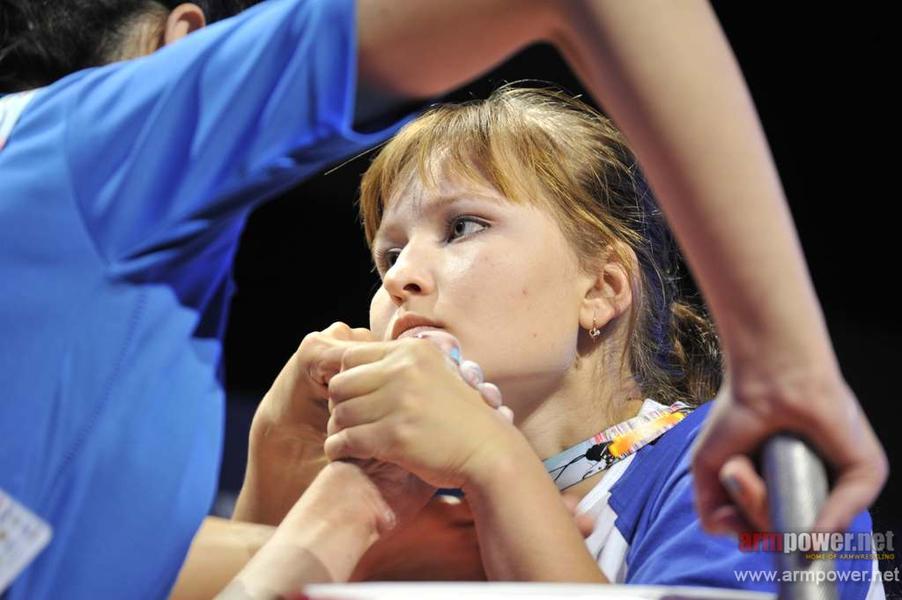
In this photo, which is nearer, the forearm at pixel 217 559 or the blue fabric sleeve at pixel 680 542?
the blue fabric sleeve at pixel 680 542

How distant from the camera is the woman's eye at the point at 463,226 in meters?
1.10

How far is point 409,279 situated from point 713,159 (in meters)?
0.61

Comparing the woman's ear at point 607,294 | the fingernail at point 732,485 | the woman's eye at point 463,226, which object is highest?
the fingernail at point 732,485

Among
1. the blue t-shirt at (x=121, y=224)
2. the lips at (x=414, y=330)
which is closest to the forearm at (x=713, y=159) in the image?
the blue t-shirt at (x=121, y=224)

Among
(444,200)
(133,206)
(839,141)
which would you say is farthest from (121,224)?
(839,141)

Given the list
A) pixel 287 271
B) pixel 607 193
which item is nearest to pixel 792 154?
pixel 607 193

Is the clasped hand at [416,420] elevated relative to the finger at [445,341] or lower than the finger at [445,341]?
elevated

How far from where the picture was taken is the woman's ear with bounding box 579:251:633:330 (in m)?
1.16

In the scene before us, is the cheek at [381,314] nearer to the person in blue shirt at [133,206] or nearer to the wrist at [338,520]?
the wrist at [338,520]

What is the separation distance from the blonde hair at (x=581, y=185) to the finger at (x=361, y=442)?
403mm

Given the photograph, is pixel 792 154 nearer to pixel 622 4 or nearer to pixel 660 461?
pixel 660 461

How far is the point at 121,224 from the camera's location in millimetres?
527

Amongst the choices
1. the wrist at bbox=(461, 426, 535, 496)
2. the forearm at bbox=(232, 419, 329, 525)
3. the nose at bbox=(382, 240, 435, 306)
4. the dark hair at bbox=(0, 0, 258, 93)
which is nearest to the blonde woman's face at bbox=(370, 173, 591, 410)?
the nose at bbox=(382, 240, 435, 306)

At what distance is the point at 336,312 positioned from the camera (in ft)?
6.06
